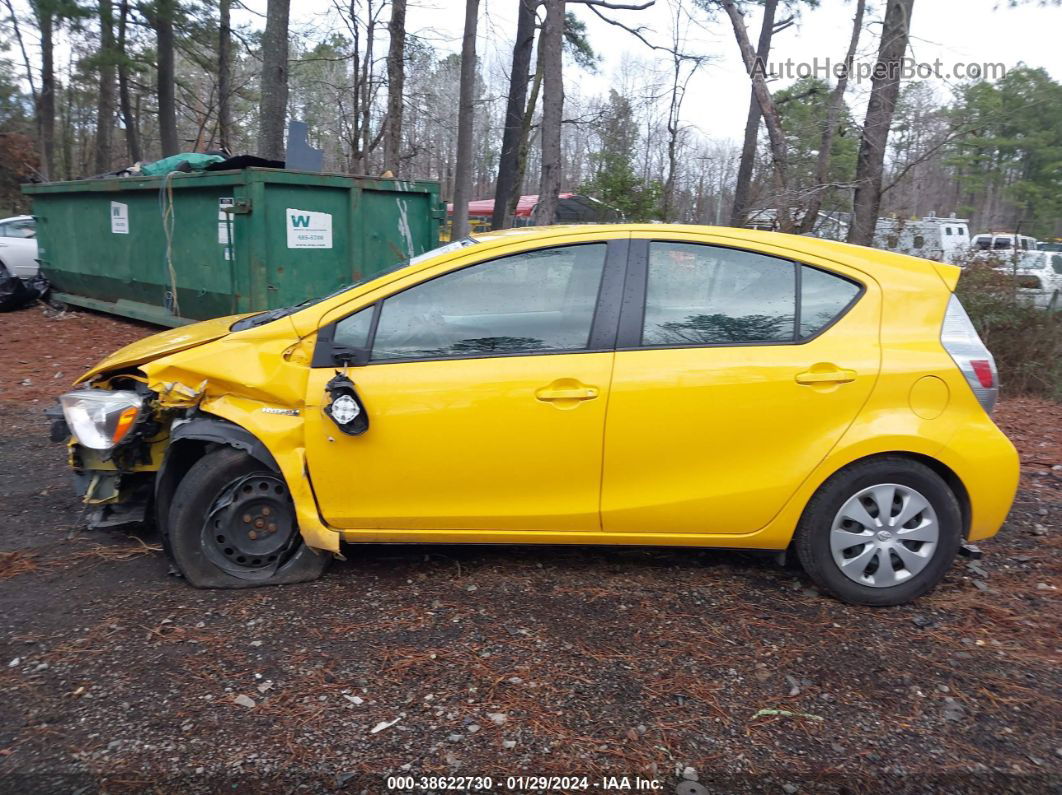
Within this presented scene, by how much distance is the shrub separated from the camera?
8.62 metres

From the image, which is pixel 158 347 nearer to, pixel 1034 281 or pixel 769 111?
pixel 1034 281

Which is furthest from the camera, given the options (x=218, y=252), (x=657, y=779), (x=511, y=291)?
(x=218, y=252)

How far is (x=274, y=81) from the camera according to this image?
12.9 m

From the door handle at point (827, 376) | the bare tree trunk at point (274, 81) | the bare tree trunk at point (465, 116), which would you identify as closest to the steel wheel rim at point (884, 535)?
the door handle at point (827, 376)

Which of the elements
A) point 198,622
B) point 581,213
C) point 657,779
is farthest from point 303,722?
point 581,213

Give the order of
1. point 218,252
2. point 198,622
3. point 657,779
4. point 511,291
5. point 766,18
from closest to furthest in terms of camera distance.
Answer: point 657,779 → point 198,622 → point 511,291 → point 218,252 → point 766,18

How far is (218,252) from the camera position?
28.0 ft

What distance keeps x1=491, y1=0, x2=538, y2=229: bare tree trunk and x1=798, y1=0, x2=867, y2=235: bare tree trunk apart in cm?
840

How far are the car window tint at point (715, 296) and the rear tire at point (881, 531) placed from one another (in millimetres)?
720

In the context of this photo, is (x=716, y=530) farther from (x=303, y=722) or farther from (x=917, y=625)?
(x=303, y=722)

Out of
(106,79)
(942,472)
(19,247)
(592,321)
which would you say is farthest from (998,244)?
(106,79)

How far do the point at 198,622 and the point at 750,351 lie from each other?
8.71 ft

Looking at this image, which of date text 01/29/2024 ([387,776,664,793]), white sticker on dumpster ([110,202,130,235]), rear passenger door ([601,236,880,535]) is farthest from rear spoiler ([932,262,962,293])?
white sticker on dumpster ([110,202,130,235])

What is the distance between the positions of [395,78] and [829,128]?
9.54 meters
